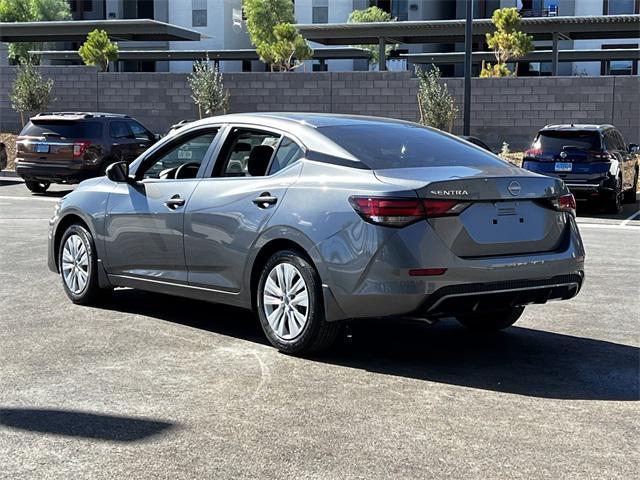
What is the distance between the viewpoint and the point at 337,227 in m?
5.95

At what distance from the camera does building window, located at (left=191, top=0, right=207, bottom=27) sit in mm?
74625

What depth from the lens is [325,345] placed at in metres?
6.24

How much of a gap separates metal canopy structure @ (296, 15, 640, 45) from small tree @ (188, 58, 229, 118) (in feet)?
47.1

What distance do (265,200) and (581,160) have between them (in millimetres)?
12234

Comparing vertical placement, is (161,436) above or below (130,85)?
below

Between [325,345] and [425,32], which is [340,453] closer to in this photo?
[325,345]

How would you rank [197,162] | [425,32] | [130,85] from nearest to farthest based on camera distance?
[197,162]
[130,85]
[425,32]

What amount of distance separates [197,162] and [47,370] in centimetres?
223

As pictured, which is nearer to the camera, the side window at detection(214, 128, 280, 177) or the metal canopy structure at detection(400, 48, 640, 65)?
the side window at detection(214, 128, 280, 177)

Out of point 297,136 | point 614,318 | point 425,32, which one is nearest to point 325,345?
point 297,136

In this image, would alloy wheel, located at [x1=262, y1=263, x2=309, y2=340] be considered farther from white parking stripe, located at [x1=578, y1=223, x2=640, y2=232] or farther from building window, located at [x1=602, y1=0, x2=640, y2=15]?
building window, located at [x1=602, y1=0, x2=640, y2=15]

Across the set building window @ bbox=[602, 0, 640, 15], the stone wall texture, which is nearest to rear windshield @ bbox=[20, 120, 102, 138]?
the stone wall texture

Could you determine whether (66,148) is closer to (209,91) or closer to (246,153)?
(209,91)

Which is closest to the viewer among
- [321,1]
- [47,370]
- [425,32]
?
[47,370]
